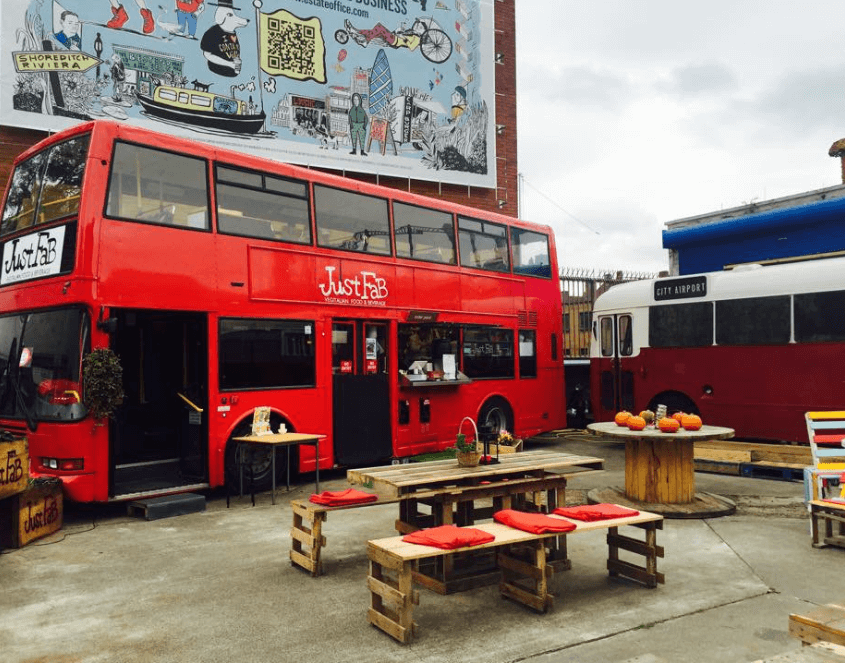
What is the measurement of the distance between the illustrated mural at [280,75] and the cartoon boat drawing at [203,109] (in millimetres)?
26

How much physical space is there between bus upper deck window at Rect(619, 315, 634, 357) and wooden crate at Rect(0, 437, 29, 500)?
10.3m

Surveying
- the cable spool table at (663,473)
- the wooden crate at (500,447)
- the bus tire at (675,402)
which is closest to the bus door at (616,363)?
the bus tire at (675,402)

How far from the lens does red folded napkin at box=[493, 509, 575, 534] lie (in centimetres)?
456

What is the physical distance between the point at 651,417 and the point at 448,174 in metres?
14.2

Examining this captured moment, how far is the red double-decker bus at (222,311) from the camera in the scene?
752 centimetres

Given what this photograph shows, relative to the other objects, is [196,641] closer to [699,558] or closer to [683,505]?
[699,558]

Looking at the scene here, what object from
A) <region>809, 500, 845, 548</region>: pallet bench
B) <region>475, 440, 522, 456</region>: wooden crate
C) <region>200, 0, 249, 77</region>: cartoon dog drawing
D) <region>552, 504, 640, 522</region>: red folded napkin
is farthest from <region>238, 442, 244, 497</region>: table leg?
<region>200, 0, 249, 77</region>: cartoon dog drawing

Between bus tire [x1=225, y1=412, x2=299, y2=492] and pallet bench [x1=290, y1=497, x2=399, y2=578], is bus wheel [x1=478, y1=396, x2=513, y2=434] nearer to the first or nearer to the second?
bus tire [x1=225, y1=412, x2=299, y2=492]

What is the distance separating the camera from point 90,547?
21.4ft

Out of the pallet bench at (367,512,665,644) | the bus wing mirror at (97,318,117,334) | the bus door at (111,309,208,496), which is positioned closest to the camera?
the pallet bench at (367,512,665,644)

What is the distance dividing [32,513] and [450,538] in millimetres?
4661

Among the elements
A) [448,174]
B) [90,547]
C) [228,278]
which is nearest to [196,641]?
[90,547]

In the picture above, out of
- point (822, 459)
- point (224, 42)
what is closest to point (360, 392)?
point (822, 459)

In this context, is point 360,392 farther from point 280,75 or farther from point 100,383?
point 280,75
